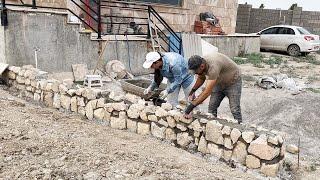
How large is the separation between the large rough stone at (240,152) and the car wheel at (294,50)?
1460 cm

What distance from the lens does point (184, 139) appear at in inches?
185

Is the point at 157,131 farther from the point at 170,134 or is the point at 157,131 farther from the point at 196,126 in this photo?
the point at 196,126

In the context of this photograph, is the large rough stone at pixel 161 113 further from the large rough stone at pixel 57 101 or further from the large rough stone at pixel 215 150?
the large rough stone at pixel 57 101

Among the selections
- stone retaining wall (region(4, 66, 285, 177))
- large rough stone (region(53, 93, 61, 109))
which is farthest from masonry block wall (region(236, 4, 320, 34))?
large rough stone (region(53, 93, 61, 109))

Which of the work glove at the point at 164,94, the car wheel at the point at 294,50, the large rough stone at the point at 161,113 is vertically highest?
the car wheel at the point at 294,50

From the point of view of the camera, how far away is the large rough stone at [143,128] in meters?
5.04

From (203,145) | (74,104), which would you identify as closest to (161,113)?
(203,145)

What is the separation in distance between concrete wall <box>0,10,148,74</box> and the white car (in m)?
10.6

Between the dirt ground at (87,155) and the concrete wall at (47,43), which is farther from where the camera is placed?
the concrete wall at (47,43)

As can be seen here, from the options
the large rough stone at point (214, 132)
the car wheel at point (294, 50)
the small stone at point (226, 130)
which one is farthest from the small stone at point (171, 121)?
the car wheel at point (294, 50)

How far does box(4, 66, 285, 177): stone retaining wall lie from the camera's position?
411cm

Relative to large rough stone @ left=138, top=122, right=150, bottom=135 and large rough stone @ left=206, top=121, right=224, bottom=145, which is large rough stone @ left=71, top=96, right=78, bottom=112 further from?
large rough stone @ left=206, top=121, right=224, bottom=145

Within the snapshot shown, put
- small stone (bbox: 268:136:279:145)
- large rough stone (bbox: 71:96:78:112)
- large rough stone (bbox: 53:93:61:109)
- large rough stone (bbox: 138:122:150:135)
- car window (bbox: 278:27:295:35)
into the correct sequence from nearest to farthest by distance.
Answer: small stone (bbox: 268:136:279:145) → large rough stone (bbox: 138:122:150:135) → large rough stone (bbox: 71:96:78:112) → large rough stone (bbox: 53:93:61:109) → car window (bbox: 278:27:295:35)

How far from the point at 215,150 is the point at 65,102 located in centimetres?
274
